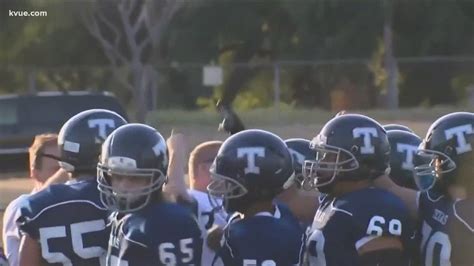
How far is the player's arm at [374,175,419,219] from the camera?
4215 mm

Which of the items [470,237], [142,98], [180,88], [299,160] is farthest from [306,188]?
[180,88]

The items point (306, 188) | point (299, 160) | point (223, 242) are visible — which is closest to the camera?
point (223, 242)

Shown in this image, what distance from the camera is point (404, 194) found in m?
4.29

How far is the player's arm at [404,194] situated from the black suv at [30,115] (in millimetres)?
15313

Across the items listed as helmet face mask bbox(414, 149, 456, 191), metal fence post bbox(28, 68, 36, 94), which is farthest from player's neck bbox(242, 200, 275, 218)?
metal fence post bbox(28, 68, 36, 94)

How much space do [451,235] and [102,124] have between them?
147 cm

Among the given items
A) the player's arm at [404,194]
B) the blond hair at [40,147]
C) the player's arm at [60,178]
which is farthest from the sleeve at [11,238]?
the player's arm at [404,194]

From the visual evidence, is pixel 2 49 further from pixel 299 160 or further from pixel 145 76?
pixel 299 160

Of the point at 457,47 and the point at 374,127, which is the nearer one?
the point at 374,127

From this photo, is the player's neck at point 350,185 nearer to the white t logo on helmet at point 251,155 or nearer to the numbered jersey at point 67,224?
the white t logo on helmet at point 251,155

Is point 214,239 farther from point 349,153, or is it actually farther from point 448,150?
point 448,150

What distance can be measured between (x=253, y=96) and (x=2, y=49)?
8188mm

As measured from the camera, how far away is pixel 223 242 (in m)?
3.93

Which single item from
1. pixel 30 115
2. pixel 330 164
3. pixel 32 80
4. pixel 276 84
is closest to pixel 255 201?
pixel 330 164
